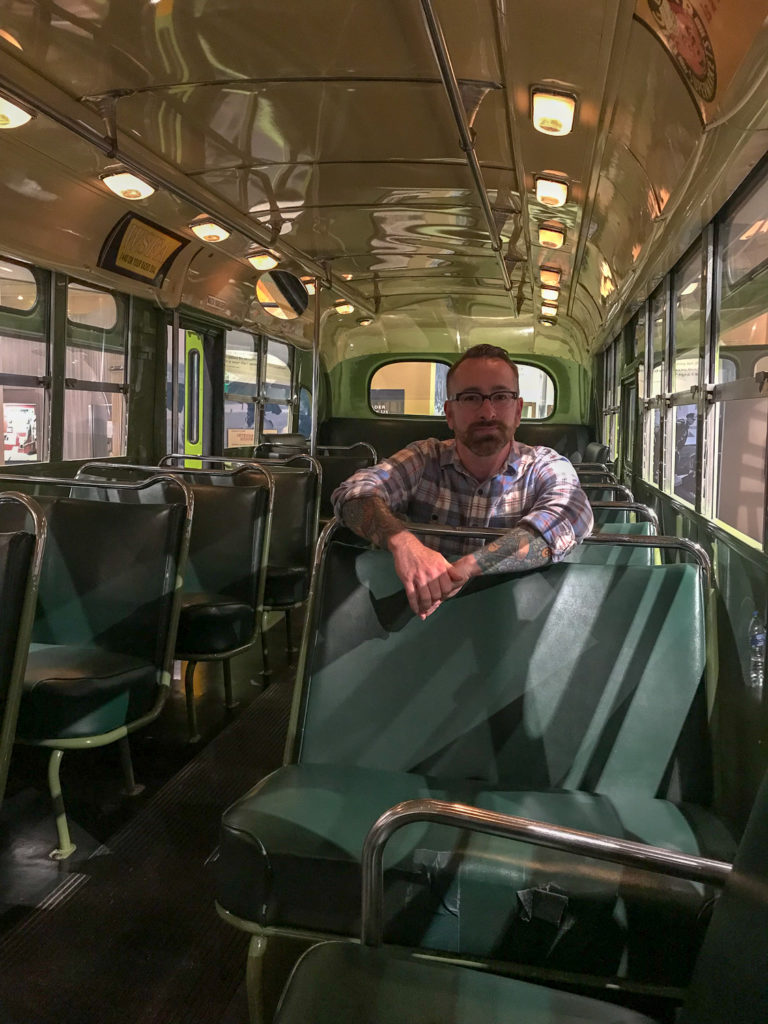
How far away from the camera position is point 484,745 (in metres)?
2.16

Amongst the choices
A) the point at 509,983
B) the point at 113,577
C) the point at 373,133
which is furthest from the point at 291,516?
the point at 509,983

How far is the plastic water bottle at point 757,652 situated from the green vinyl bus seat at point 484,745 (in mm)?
535

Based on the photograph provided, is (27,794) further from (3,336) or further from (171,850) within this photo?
(3,336)

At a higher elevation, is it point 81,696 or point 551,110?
point 551,110

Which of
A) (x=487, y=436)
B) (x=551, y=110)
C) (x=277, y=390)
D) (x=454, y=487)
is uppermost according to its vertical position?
(x=551, y=110)

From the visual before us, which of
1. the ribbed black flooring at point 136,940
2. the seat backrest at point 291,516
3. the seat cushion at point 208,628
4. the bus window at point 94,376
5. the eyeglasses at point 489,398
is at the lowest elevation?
the ribbed black flooring at point 136,940

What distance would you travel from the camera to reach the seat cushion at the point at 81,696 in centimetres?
266

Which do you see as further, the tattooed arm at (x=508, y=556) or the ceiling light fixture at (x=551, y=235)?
the ceiling light fixture at (x=551, y=235)

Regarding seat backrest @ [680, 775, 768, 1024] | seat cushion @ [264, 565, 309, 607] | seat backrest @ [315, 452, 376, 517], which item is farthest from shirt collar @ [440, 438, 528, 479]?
seat backrest @ [315, 452, 376, 517]

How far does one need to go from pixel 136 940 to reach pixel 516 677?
124 cm

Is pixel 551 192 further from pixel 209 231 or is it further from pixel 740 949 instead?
pixel 740 949

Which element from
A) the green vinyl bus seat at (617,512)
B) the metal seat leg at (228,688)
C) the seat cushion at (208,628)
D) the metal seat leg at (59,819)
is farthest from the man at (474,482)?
the metal seat leg at (228,688)

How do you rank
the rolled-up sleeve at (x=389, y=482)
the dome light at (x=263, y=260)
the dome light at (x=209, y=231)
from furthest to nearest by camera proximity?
the dome light at (x=263, y=260)
the dome light at (x=209, y=231)
the rolled-up sleeve at (x=389, y=482)

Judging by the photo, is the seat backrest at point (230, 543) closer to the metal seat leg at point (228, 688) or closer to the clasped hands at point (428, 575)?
the metal seat leg at point (228, 688)
